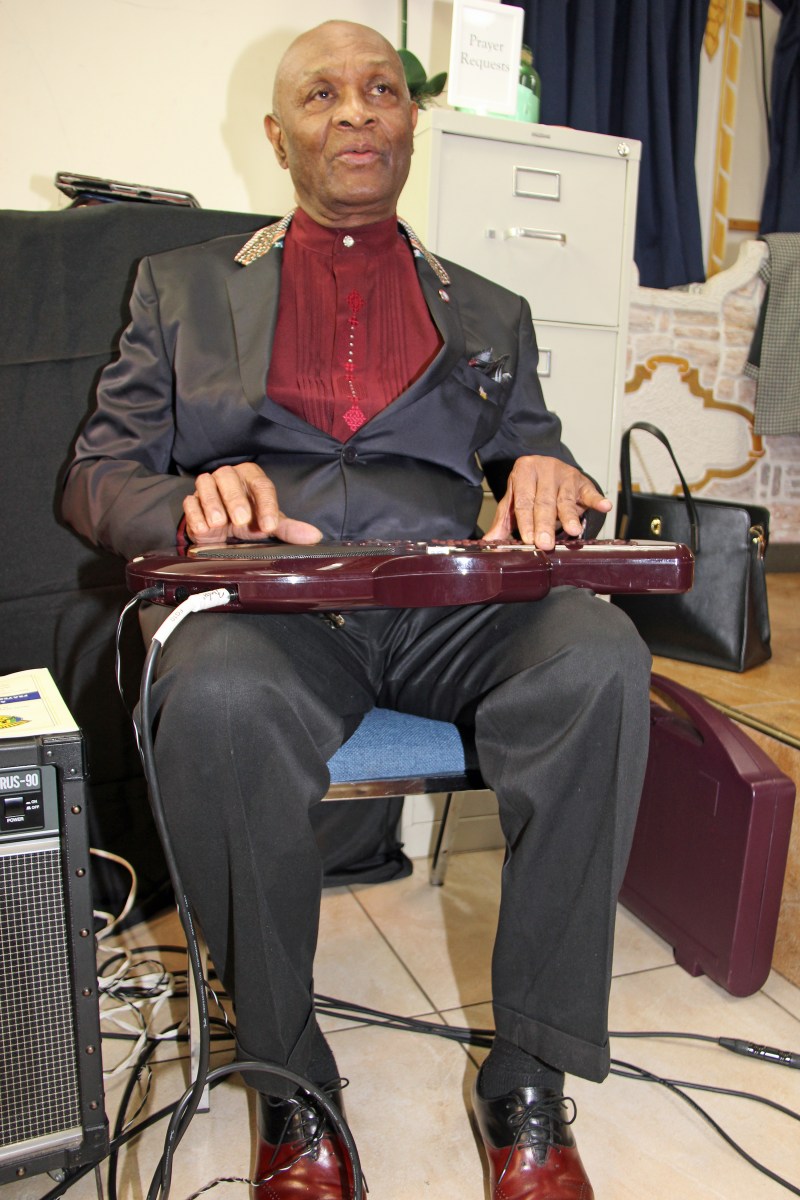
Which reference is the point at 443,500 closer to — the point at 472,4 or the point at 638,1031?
the point at 638,1031

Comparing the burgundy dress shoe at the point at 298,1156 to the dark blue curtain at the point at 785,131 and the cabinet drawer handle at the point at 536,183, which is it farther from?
the dark blue curtain at the point at 785,131

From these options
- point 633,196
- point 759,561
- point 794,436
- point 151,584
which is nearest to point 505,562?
point 151,584

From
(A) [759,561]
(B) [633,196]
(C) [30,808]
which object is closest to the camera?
(C) [30,808]

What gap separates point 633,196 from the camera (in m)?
1.68

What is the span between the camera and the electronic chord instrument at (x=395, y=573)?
2.62 feet

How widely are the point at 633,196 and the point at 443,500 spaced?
0.86 metres

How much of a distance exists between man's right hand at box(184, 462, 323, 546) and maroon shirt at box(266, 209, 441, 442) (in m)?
0.23

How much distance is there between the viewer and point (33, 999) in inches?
31.0

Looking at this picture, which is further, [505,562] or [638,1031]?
[638,1031]

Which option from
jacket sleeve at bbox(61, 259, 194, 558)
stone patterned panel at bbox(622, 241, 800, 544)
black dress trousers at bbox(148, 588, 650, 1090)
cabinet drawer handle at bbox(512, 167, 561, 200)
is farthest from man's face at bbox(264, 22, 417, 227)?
stone patterned panel at bbox(622, 241, 800, 544)

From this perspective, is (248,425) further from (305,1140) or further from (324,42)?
(305,1140)

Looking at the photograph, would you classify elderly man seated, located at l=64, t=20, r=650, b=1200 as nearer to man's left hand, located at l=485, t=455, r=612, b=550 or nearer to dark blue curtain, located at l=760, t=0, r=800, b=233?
man's left hand, located at l=485, t=455, r=612, b=550

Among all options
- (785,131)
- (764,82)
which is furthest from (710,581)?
(764,82)

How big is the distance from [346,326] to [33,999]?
2.87 ft
